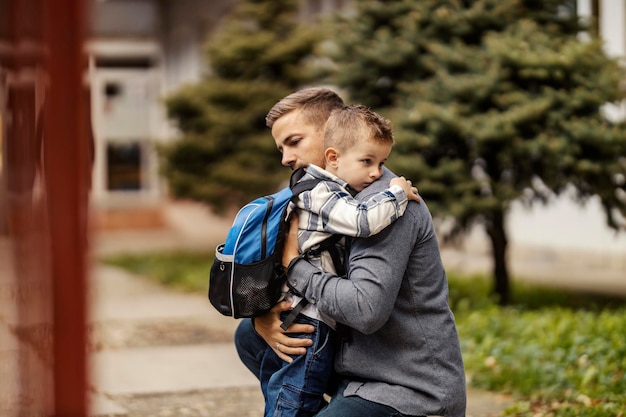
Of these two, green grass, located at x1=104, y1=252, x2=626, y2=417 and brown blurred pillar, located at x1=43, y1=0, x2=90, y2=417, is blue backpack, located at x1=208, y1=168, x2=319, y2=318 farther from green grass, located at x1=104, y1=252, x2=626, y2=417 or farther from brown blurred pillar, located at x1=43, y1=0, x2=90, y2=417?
green grass, located at x1=104, y1=252, x2=626, y2=417

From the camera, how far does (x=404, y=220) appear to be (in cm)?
309

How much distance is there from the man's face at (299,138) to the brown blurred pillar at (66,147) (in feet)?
5.46

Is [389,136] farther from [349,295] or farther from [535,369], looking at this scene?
[535,369]

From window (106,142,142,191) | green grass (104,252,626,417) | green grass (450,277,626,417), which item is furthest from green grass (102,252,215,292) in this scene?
Result: window (106,142,142,191)

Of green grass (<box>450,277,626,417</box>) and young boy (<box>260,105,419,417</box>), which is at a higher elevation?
young boy (<box>260,105,419,417</box>)

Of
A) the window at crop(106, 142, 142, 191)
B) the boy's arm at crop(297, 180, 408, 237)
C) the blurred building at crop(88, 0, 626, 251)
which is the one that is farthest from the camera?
the window at crop(106, 142, 142, 191)

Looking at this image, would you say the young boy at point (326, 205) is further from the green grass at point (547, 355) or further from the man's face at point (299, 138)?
the green grass at point (547, 355)

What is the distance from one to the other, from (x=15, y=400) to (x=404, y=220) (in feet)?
4.46

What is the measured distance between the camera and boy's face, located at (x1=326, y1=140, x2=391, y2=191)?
10.3 ft

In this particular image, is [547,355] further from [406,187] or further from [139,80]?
[139,80]

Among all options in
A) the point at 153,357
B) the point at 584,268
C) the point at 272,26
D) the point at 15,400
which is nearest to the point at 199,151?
the point at 272,26

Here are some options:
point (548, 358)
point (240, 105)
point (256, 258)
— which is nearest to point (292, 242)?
point (256, 258)

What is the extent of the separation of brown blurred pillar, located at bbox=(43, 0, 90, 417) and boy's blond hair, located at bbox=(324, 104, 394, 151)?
1.48 m

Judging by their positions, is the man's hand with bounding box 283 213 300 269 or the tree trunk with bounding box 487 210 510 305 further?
the tree trunk with bounding box 487 210 510 305
